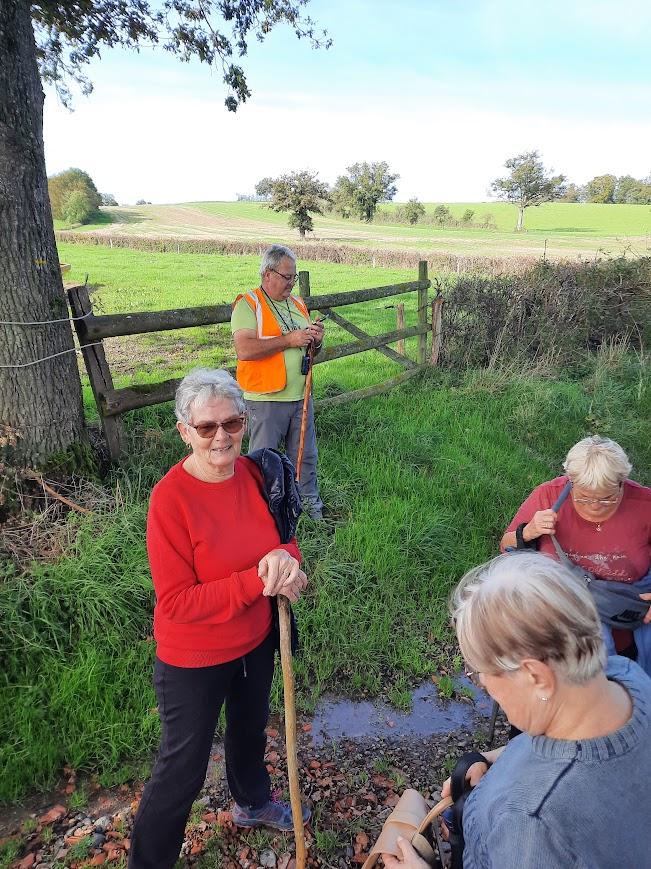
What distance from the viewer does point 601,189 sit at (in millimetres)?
78188

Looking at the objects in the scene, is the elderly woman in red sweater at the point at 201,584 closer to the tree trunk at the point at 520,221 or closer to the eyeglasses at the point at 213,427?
the eyeglasses at the point at 213,427

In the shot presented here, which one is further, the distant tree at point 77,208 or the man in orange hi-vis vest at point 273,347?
the distant tree at point 77,208

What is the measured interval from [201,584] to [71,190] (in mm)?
63915

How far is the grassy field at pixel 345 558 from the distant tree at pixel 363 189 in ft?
198

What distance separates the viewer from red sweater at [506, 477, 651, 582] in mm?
2754

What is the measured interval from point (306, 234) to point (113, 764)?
49.1 m

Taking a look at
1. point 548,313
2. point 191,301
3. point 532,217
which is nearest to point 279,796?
point 548,313

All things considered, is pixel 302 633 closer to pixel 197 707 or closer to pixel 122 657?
pixel 122 657

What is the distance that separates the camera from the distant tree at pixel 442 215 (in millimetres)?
66125

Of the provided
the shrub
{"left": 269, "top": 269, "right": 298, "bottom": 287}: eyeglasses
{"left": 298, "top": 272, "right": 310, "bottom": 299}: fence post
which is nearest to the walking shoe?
{"left": 269, "top": 269, "right": 298, "bottom": 287}: eyeglasses

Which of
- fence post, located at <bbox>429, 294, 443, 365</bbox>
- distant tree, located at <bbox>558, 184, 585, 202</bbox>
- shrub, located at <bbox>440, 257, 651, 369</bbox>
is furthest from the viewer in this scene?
distant tree, located at <bbox>558, 184, 585, 202</bbox>

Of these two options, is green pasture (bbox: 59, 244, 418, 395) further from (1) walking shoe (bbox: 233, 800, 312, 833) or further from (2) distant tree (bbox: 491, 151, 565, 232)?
(2) distant tree (bbox: 491, 151, 565, 232)

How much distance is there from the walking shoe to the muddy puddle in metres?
0.56

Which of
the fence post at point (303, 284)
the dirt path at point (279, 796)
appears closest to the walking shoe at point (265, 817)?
the dirt path at point (279, 796)
